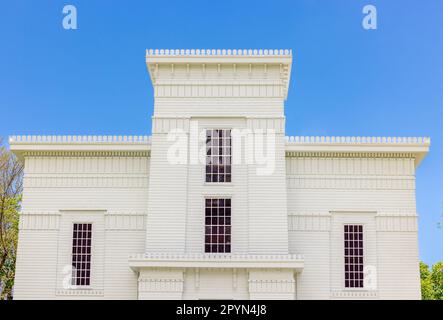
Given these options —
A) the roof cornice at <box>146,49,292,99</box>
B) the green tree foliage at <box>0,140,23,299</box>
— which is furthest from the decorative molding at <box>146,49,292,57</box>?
the green tree foliage at <box>0,140,23,299</box>

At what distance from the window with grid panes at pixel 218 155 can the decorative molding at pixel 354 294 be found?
6.83m

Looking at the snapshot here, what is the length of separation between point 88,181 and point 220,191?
20.7 ft

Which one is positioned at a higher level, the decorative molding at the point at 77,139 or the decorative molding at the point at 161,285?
the decorative molding at the point at 77,139

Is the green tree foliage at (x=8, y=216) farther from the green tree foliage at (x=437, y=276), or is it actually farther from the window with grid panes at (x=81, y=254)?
the green tree foliage at (x=437, y=276)

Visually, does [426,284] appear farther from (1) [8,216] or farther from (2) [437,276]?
(1) [8,216]

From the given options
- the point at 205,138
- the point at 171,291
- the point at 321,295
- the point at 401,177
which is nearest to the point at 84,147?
the point at 205,138

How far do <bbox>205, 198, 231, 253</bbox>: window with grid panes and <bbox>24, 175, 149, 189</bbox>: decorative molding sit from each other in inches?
137

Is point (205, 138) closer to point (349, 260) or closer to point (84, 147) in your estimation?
point (84, 147)

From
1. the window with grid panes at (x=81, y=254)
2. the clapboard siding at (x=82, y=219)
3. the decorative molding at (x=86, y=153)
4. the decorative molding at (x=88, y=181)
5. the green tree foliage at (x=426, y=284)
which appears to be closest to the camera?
the clapboard siding at (x=82, y=219)

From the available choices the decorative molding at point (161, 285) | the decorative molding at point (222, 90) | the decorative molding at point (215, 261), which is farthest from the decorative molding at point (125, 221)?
the decorative molding at point (222, 90)

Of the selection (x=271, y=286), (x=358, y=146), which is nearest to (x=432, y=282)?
(x=358, y=146)

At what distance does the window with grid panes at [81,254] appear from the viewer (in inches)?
1225

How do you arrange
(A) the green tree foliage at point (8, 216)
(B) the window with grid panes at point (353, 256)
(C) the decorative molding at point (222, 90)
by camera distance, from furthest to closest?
(A) the green tree foliage at point (8, 216)
(C) the decorative molding at point (222, 90)
(B) the window with grid panes at point (353, 256)

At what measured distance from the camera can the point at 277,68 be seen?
31.3 m
